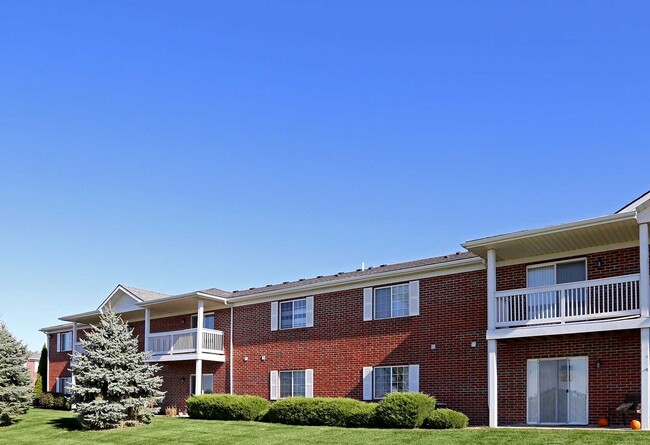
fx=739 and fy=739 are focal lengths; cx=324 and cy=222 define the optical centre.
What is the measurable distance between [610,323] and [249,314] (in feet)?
51.1

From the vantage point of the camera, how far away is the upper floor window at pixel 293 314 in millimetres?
27797

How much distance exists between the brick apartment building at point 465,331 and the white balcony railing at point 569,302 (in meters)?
0.03

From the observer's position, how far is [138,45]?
68.0 ft

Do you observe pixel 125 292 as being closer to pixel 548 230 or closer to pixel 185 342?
pixel 185 342

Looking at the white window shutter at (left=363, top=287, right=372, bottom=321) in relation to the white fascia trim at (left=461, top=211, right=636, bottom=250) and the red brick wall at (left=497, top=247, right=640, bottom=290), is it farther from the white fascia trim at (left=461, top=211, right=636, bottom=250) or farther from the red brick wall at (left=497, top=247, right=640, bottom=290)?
the red brick wall at (left=497, top=247, right=640, bottom=290)

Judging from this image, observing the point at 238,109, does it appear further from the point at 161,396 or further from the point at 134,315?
the point at 134,315

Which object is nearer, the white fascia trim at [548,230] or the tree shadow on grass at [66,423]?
the white fascia trim at [548,230]

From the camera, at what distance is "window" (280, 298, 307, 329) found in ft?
92.1

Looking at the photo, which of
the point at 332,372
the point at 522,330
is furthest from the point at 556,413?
the point at 332,372

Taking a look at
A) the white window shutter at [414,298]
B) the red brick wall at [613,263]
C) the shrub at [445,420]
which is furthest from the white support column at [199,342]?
the red brick wall at [613,263]

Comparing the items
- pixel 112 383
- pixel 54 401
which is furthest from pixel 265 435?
pixel 54 401

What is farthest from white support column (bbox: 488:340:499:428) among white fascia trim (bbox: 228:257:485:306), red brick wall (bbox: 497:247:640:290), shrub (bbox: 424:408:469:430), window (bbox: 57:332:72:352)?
window (bbox: 57:332:72:352)

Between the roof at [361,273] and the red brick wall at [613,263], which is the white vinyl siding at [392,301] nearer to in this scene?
the roof at [361,273]

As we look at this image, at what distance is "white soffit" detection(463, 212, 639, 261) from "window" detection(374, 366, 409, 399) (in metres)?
5.27
